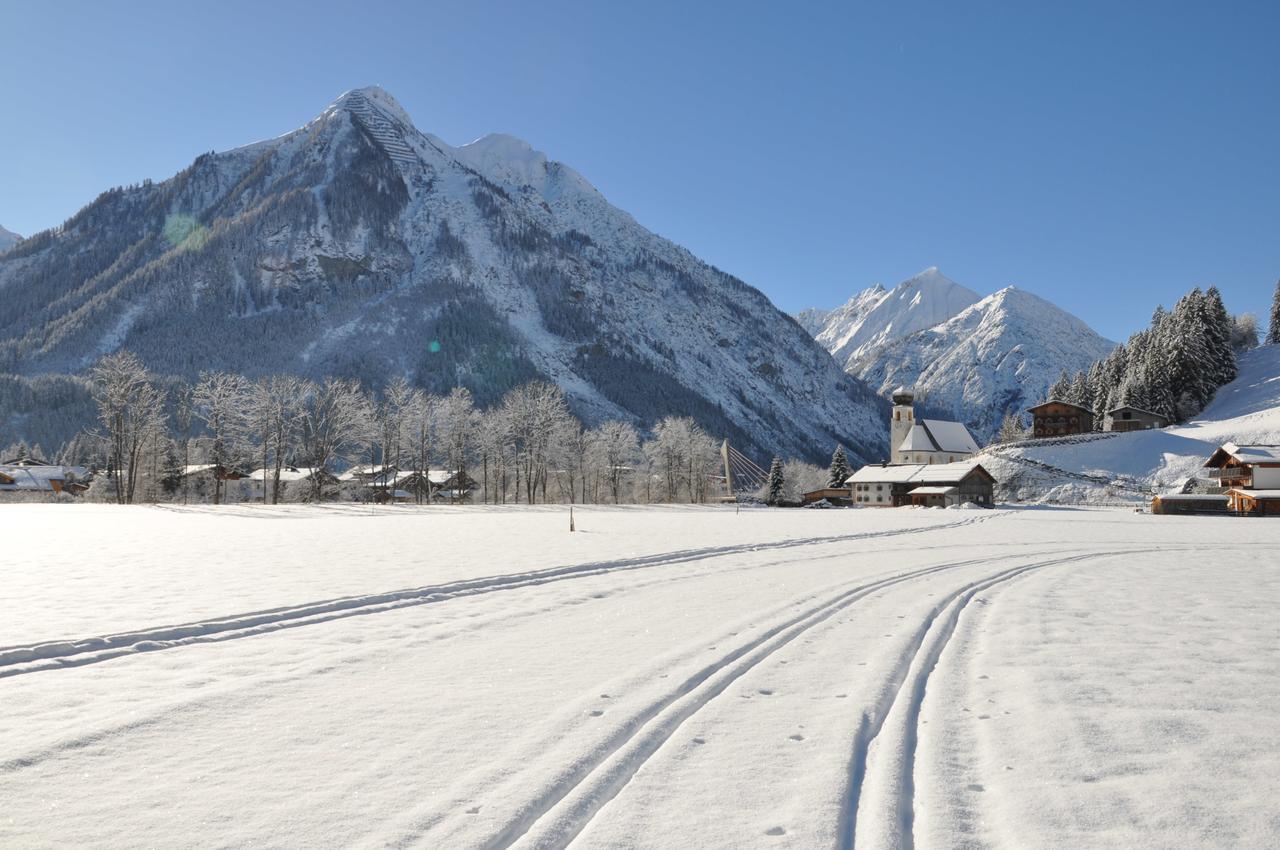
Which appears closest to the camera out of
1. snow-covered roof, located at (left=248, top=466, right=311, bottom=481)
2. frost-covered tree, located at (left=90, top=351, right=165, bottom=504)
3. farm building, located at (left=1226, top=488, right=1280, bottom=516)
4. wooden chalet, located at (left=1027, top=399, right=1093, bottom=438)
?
frost-covered tree, located at (left=90, top=351, right=165, bottom=504)

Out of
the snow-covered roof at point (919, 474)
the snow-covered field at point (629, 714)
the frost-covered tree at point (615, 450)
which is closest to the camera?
the snow-covered field at point (629, 714)

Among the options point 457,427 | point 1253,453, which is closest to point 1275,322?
point 1253,453

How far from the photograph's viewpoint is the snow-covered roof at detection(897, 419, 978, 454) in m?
116

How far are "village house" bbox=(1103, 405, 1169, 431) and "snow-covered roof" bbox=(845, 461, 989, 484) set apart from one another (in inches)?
818

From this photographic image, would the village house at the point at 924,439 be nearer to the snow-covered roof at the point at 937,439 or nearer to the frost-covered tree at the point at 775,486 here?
the snow-covered roof at the point at 937,439

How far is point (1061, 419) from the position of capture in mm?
98875

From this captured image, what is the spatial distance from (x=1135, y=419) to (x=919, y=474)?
28813 millimetres

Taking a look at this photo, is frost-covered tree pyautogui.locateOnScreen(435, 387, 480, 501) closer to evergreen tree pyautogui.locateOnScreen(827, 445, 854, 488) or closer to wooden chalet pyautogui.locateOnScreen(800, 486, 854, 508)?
wooden chalet pyautogui.locateOnScreen(800, 486, 854, 508)

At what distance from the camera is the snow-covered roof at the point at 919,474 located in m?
83.6

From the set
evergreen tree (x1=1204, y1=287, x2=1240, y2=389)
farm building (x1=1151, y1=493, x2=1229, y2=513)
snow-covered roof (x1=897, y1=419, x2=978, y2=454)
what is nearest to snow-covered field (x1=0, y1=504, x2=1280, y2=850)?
farm building (x1=1151, y1=493, x2=1229, y2=513)

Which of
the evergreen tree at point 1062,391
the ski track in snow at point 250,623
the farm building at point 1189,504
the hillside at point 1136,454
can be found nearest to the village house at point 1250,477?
the farm building at point 1189,504

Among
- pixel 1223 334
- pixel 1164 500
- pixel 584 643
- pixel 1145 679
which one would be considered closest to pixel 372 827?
pixel 584 643

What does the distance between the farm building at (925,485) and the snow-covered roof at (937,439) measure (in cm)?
2173

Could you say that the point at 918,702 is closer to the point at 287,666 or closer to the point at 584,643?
the point at 584,643
